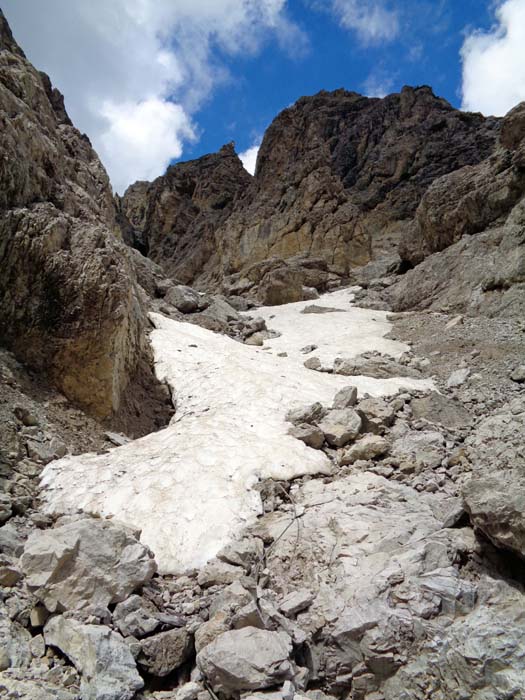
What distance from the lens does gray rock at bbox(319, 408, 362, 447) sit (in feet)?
27.6

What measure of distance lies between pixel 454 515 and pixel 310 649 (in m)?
2.27

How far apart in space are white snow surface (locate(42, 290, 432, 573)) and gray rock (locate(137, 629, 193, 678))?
1.33 meters

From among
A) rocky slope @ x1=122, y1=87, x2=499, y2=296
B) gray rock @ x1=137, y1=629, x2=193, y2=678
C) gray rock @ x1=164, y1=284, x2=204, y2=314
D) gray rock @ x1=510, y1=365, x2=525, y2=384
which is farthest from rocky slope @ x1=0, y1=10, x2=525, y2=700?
rocky slope @ x1=122, y1=87, x2=499, y2=296

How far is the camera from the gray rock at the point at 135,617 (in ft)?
13.4

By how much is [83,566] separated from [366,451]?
5.07m

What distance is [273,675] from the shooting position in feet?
11.6

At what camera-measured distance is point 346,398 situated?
32.4ft

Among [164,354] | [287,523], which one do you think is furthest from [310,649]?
[164,354]

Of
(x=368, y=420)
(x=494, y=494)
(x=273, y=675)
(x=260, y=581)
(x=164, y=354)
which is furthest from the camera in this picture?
(x=164, y=354)

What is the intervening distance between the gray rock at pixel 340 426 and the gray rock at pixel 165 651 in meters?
4.95

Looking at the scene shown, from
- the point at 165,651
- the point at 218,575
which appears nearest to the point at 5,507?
the point at 218,575

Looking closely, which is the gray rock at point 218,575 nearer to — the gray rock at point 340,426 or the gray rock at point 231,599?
the gray rock at point 231,599

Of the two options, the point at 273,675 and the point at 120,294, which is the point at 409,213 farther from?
the point at 273,675

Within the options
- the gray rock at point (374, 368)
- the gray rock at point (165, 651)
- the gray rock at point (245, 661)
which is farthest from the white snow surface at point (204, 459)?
the gray rock at point (245, 661)
